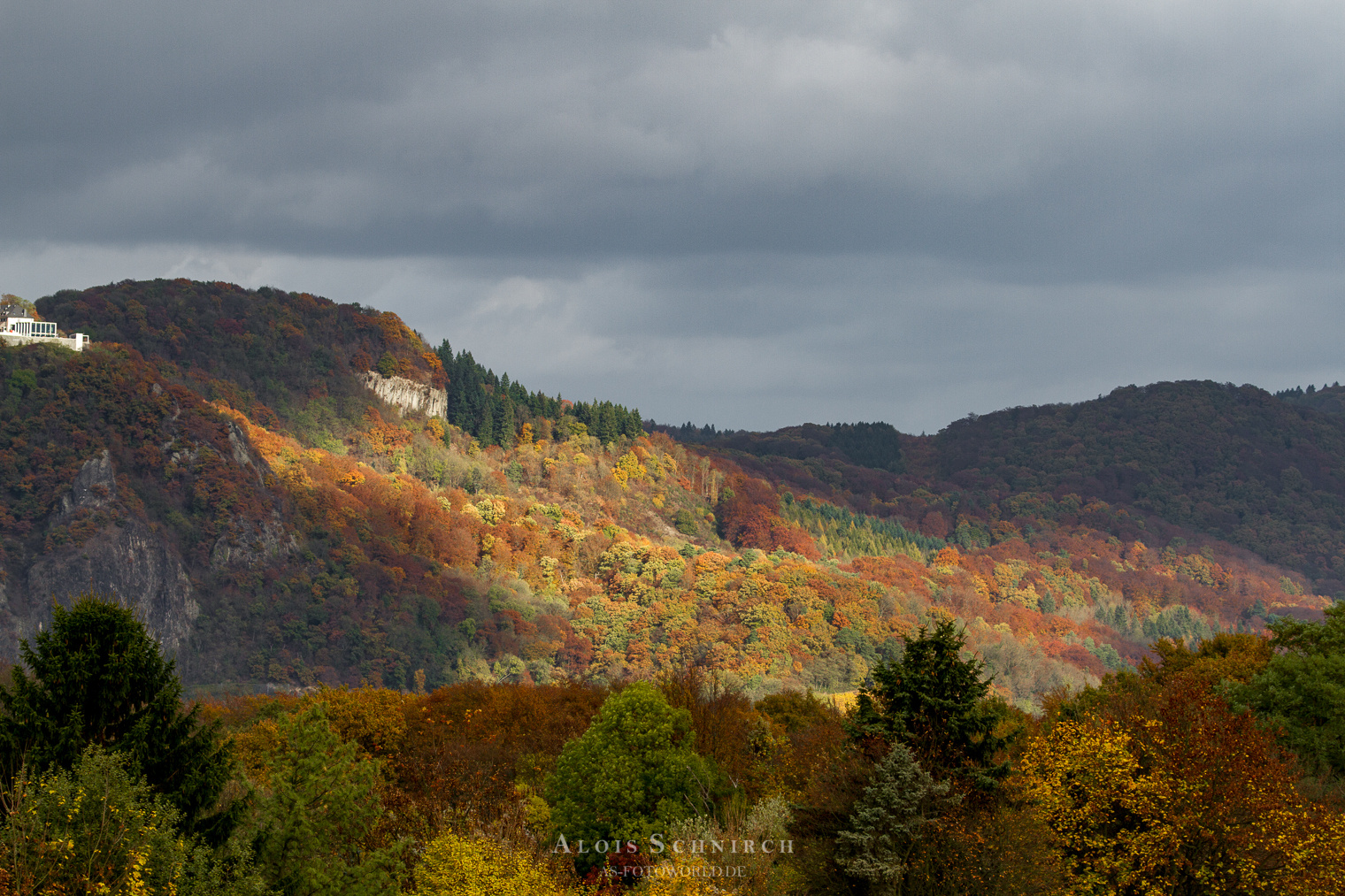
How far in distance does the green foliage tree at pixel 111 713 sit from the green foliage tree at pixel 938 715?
18785 millimetres

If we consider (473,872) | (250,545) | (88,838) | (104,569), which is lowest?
(473,872)

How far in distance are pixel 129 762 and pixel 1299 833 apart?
3386 centimetres

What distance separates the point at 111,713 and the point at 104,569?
149 metres

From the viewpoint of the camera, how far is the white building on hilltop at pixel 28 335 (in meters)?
193

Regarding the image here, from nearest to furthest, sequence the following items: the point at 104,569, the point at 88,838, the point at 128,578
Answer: the point at 88,838 → the point at 104,569 → the point at 128,578

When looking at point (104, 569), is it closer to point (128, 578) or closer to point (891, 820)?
point (128, 578)

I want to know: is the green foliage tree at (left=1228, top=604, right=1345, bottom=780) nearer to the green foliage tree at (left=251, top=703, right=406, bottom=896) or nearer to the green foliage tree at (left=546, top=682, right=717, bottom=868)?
the green foliage tree at (left=546, top=682, right=717, bottom=868)

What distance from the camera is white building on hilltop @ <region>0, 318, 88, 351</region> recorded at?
19288 cm

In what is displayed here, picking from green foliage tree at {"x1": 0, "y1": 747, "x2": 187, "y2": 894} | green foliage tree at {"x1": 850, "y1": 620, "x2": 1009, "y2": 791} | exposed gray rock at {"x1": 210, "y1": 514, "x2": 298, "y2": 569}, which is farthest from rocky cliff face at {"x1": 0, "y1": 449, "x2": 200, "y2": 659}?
green foliage tree at {"x1": 0, "y1": 747, "x2": 187, "y2": 894}

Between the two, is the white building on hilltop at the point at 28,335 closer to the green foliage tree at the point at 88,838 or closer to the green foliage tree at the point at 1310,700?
the green foliage tree at the point at 1310,700

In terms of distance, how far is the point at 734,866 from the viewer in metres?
41.1

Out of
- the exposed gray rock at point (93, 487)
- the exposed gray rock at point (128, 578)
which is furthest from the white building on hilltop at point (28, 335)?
the exposed gray rock at point (128, 578)

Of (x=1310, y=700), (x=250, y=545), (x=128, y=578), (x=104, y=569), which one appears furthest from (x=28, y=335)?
(x=1310, y=700)

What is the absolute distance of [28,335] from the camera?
19588 cm
